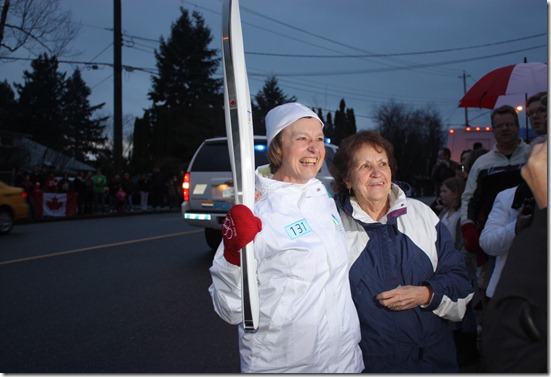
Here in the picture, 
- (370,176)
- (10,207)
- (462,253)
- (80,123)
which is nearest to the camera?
(370,176)

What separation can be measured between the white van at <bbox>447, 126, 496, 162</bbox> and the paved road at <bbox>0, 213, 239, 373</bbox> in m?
8.19

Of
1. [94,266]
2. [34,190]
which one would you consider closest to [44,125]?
[34,190]

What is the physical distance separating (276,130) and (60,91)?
58.4 metres

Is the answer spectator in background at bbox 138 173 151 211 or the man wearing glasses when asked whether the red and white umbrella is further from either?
spectator in background at bbox 138 173 151 211

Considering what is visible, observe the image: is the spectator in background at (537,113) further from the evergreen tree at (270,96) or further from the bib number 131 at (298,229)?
the evergreen tree at (270,96)

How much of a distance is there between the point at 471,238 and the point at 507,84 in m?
2.46

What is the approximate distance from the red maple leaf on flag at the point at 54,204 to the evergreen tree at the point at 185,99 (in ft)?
69.5

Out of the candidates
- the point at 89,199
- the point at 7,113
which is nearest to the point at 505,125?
the point at 89,199

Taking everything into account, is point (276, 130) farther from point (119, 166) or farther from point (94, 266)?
point (119, 166)

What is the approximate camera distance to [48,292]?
642cm

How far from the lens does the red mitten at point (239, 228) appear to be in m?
1.93

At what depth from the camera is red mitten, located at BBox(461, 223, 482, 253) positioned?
168 inches

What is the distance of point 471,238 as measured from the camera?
4.29 metres

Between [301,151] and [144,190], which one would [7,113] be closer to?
[144,190]
